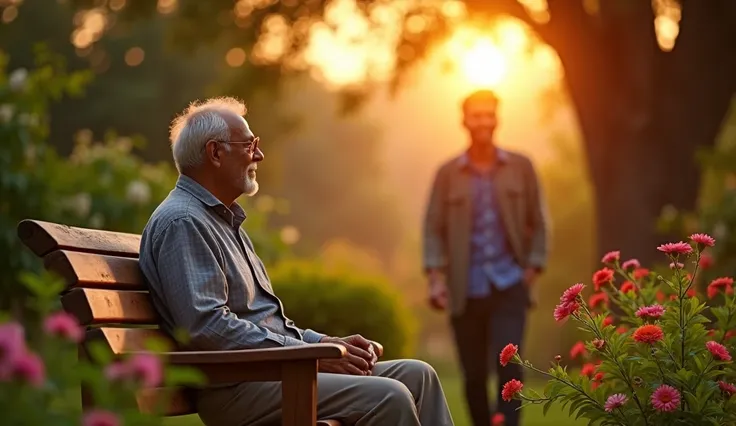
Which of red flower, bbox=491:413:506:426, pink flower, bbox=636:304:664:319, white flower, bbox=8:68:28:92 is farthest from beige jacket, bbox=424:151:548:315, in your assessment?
white flower, bbox=8:68:28:92

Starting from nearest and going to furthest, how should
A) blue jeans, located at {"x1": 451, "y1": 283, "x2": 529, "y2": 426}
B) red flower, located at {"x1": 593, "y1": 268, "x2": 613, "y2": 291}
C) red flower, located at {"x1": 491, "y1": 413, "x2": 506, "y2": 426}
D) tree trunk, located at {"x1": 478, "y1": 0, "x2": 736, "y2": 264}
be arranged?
red flower, located at {"x1": 593, "y1": 268, "x2": 613, "y2": 291} < red flower, located at {"x1": 491, "y1": 413, "x2": 506, "y2": 426} < blue jeans, located at {"x1": 451, "y1": 283, "x2": 529, "y2": 426} < tree trunk, located at {"x1": 478, "y1": 0, "x2": 736, "y2": 264}

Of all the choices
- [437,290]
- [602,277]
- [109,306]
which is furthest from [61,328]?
[437,290]

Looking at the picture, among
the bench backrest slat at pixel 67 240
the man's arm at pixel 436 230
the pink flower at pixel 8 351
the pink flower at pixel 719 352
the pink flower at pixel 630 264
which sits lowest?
the man's arm at pixel 436 230

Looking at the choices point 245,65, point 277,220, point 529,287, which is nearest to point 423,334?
point 277,220

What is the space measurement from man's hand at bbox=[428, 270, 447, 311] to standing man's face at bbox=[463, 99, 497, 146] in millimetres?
840

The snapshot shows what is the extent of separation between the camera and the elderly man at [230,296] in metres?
3.92

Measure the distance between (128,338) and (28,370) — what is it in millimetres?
1895

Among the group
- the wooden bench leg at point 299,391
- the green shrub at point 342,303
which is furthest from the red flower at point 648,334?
the green shrub at point 342,303

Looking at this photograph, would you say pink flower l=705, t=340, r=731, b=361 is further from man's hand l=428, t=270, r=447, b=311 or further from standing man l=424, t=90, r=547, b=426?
man's hand l=428, t=270, r=447, b=311

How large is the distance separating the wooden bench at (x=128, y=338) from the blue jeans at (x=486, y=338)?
3.28 metres

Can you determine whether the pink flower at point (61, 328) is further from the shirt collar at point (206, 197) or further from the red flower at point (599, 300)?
the red flower at point (599, 300)

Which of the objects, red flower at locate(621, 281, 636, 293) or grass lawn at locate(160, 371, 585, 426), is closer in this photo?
red flower at locate(621, 281, 636, 293)

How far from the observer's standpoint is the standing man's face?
7.27 m

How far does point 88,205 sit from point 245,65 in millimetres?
3644
